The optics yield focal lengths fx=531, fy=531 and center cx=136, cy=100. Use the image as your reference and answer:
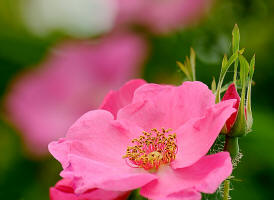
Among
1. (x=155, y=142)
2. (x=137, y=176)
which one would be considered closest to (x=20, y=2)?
(x=155, y=142)

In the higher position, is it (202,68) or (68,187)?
(202,68)

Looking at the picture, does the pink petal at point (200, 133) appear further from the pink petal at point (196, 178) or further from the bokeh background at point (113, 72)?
the bokeh background at point (113, 72)

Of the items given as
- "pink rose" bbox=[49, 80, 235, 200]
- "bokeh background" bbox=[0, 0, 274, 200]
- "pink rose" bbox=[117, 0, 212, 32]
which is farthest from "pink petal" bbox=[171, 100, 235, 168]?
"pink rose" bbox=[117, 0, 212, 32]

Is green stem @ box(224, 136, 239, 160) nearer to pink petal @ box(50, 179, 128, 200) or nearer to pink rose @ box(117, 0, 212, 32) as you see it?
pink petal @ box(50, 179, 128, 200)

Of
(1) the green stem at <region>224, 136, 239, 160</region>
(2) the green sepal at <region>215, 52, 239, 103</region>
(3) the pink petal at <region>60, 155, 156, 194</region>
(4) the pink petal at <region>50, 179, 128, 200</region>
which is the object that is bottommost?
(4) the pink petal at <region>50, 179, 128, 200</region>

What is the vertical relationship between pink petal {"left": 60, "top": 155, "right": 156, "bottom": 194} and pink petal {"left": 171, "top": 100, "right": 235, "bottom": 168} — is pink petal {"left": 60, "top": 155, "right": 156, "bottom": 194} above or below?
below

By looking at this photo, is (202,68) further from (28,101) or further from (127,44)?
(28,101)

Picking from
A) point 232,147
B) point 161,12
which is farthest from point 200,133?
point 161,12

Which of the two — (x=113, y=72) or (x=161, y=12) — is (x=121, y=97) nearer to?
(x=113, y=72)
